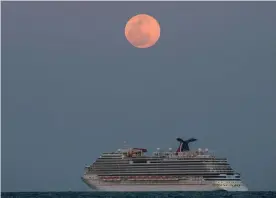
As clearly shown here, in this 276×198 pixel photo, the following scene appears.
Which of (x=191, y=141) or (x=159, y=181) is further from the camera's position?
(x=191, y=141)

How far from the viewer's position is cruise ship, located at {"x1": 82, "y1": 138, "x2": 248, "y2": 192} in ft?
301

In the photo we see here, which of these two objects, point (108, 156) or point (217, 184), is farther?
point (108, 156)

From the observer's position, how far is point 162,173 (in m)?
92.9

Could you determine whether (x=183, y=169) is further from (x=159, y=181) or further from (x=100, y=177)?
(x=100, y=177)

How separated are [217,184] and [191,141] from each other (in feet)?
55.4

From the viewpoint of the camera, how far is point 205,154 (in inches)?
3856

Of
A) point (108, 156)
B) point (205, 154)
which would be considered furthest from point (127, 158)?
point (205, 154)

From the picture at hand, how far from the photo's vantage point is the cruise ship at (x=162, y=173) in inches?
3617

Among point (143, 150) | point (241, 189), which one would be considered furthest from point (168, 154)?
point (241, 189)

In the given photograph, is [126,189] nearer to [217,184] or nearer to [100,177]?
[100,177]

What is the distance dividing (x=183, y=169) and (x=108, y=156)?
10.8 metres

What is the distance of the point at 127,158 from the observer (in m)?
96.9

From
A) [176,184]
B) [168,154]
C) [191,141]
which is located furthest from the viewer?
[191,141]

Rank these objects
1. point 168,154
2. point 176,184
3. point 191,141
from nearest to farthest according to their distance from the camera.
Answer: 1. point 176,184
2. point 168,154
3. point 191,141
